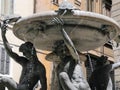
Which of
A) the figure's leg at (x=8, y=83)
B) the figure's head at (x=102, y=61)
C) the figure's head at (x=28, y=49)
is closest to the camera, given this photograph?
the figure's leg at (x=8, y=83)

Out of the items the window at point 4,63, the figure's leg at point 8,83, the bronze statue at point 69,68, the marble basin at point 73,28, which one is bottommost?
the window at point 4,63

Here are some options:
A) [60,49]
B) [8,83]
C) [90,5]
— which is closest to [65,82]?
[60,49]

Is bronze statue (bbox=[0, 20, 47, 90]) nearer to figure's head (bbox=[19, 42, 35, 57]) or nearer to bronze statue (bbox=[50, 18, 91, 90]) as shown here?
figure's head (bbox=[19, 42, 35, 57])

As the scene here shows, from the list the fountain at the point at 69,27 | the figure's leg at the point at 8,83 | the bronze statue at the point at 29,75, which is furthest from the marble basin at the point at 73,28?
the figure's leg at the point at 8,83

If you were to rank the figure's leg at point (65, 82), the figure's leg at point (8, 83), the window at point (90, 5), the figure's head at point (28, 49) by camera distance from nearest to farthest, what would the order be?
the figure's leg at point (65, 82) → the figure's leg at point (8, 83) → the figure's head at point (28, 49) → the window at point (90, 5)

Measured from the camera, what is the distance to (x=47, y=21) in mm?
10008

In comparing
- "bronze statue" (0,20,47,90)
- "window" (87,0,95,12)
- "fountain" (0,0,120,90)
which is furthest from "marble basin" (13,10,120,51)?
"window" (87,0,95,12)

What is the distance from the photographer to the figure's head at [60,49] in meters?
10.1

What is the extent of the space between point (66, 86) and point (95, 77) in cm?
95

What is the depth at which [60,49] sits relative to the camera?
1023 cm

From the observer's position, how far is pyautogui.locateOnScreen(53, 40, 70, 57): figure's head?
10070mm

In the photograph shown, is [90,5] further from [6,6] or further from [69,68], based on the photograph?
[69,68]

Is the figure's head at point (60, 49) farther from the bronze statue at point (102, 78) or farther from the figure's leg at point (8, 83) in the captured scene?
the figure's leg at point (8, 83)

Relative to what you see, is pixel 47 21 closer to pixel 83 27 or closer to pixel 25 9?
pixel 83 27
